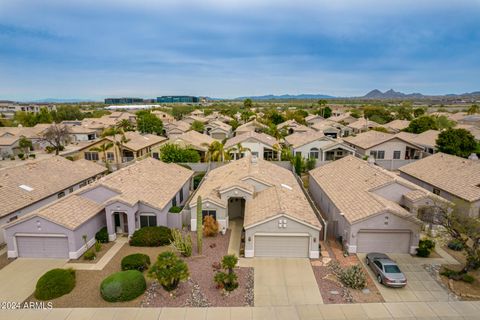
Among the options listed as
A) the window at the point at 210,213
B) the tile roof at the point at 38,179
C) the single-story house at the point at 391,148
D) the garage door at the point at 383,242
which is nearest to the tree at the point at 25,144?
the tile roof at the point at 38,179

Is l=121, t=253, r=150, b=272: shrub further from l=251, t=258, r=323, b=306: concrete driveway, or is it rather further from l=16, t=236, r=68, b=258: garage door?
l=251, t=258, r=323, b=306: concrete driveway

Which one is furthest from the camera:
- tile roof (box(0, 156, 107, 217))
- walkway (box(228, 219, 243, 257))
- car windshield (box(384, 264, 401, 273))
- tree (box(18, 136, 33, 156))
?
tree (box(18, 136, 33, 156))

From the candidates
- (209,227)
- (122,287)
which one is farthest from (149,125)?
(122,287)

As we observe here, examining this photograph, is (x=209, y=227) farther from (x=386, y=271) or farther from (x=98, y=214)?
(x=386, y=271)

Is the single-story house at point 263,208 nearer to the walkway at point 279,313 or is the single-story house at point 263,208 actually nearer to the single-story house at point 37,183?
the walkway at point 279,313

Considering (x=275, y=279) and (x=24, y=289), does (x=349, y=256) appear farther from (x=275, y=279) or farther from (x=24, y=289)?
(x=24, y=289)

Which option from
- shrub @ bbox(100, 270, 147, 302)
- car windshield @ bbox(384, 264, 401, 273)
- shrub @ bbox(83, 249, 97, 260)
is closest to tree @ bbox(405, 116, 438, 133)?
car windshield @ bbox(384, 264, 401, 273)

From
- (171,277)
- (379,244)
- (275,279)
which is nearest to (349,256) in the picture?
(379,244)
